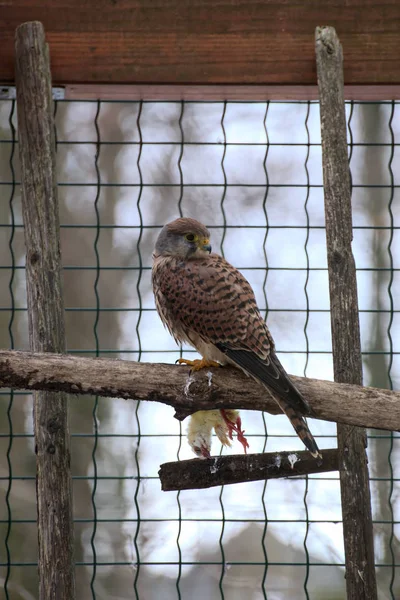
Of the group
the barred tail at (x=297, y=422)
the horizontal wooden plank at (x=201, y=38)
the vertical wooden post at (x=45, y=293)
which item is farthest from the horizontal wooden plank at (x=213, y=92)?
the barred tail at (x=297, y=422)

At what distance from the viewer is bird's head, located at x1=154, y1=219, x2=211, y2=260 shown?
2.53 meters

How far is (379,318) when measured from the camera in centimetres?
405

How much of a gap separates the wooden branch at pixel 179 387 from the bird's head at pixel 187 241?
47 cm

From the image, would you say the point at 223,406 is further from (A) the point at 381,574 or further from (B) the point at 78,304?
(A) the point at 381,574

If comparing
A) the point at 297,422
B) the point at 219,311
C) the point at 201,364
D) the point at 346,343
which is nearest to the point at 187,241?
the point at 219,311

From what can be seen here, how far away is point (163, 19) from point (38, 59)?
1.57ft

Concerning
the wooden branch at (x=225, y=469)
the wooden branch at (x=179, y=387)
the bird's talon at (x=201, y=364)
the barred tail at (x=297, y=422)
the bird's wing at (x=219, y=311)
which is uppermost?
the bird's wing at (x=219, y=311)

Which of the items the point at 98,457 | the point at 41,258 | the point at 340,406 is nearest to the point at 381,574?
the point at 98,457

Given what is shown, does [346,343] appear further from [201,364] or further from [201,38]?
[201,38]

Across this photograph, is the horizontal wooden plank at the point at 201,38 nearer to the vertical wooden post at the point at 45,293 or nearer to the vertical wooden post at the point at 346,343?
the vertical wooden post at the point at 45,293

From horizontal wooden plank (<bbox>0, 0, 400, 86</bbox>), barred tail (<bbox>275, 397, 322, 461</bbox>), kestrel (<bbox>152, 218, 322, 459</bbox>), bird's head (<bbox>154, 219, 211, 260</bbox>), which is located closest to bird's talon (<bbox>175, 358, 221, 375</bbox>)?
kestrel (<bbox>152, 218, 322, 459</bbox>)

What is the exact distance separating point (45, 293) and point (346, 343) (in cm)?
97

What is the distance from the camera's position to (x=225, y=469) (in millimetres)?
2441

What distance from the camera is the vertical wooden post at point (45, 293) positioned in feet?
7.80
